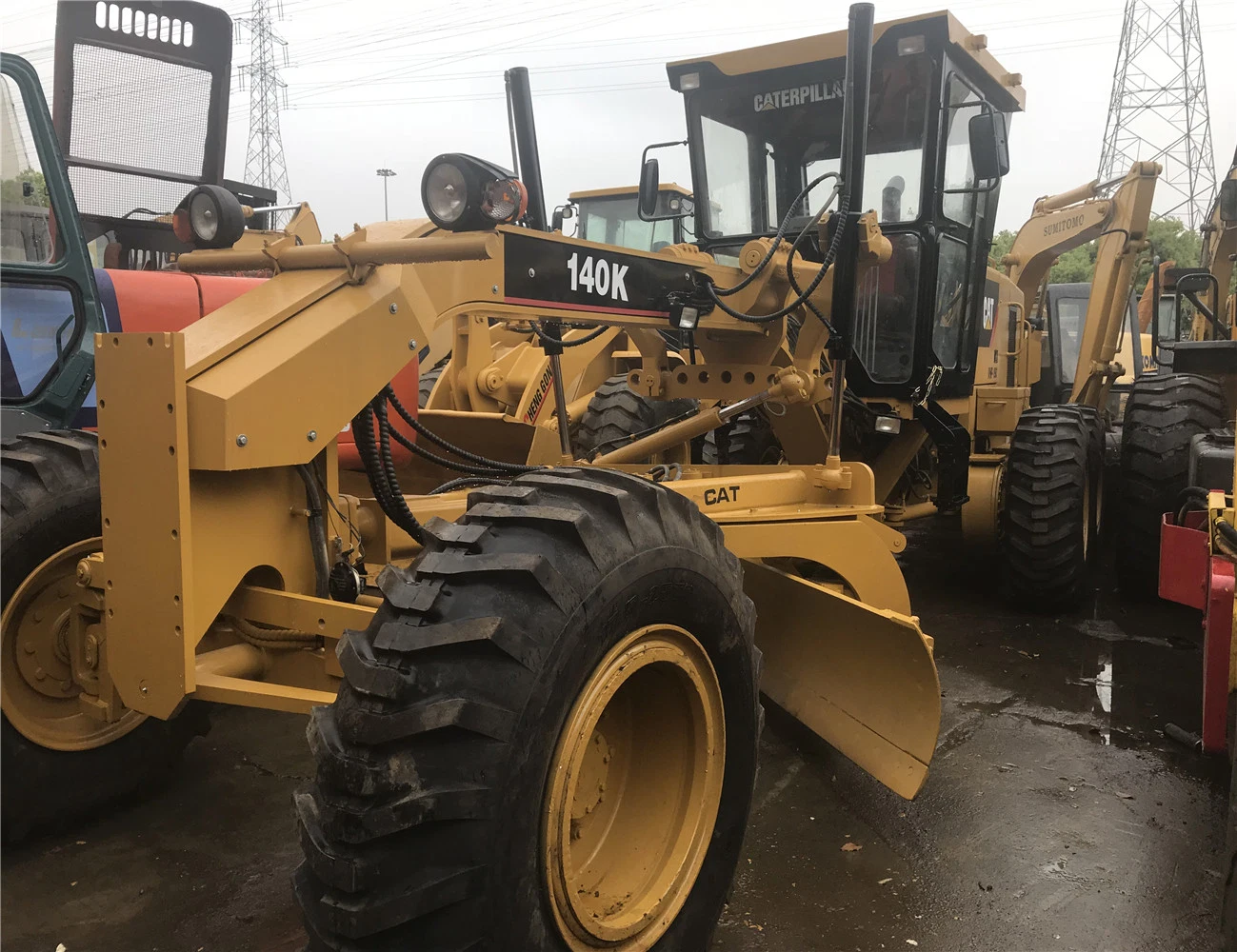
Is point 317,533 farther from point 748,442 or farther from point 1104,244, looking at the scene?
point 1104,244

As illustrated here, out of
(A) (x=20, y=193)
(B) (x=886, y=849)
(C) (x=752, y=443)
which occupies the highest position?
(A) (x=20, y=193)

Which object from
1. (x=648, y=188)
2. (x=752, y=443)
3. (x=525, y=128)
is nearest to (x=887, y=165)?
(x=648, y=188)

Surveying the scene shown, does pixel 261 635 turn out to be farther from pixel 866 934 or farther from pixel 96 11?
pixel 96 11

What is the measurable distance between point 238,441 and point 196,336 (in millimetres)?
332

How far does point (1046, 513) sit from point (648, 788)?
384 cm

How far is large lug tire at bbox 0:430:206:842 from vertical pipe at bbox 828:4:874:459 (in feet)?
8.83

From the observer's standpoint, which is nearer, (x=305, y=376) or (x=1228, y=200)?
(x=305, y=376)

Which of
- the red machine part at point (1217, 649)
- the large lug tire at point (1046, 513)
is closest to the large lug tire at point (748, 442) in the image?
the large lug tire at point (1046, 513)

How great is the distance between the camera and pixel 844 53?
5.07m

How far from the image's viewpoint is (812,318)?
13.8 ft

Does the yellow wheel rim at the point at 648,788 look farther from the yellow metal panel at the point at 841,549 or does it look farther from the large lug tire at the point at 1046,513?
the large lug tire at the point at 1046,513

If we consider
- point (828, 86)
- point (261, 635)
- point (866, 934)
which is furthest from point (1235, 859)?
point (828, 86)

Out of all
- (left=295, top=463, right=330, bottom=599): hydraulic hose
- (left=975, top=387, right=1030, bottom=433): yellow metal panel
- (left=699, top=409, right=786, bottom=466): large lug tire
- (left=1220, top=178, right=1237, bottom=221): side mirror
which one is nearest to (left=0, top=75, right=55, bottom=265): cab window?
(left=295, top=463, right=330, bottom=599): hydraulic hose

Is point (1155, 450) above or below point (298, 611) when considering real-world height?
above
